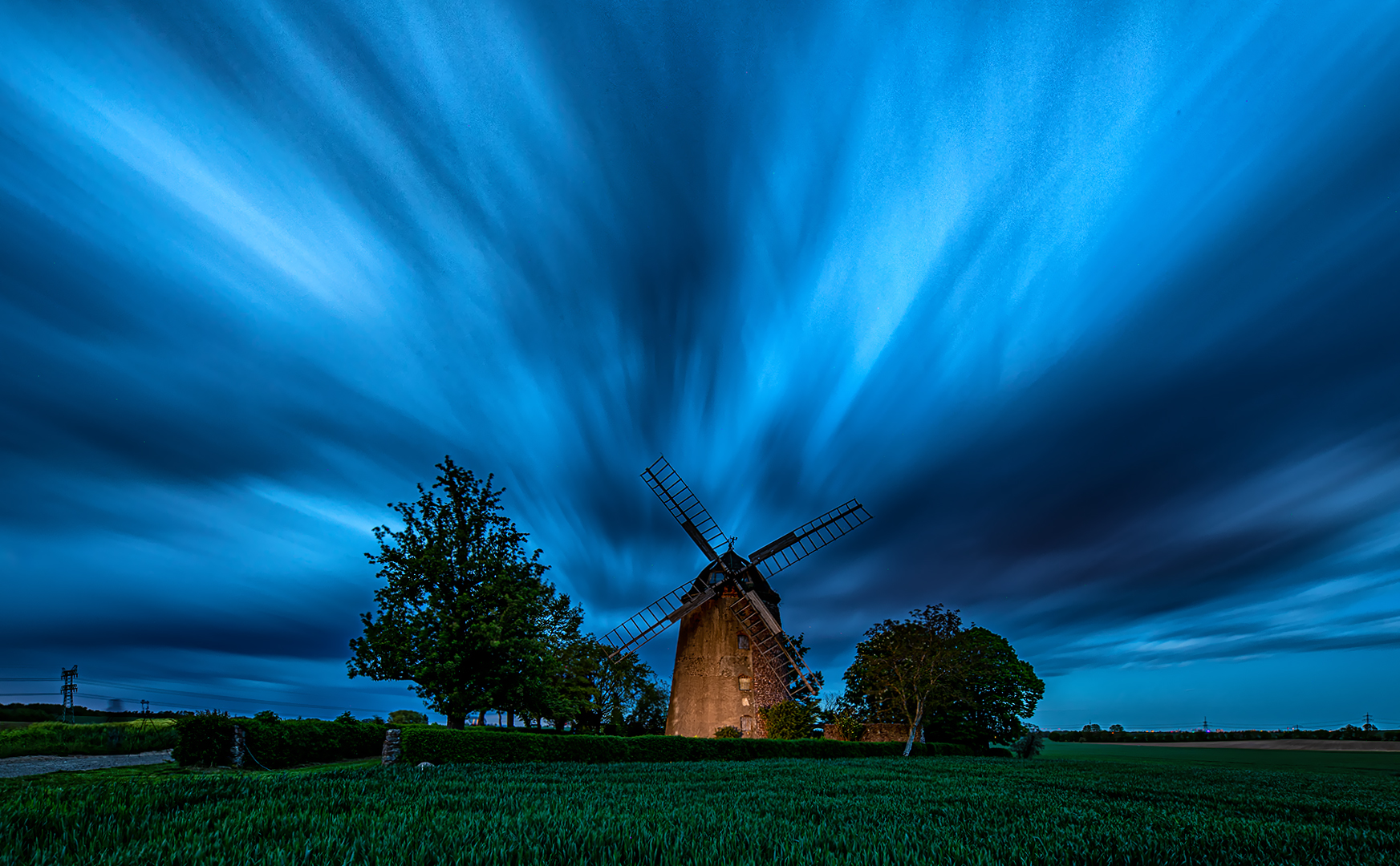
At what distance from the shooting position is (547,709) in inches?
1067

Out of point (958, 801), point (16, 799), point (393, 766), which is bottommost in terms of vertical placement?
point (393, 766)

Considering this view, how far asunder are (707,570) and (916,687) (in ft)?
46.9

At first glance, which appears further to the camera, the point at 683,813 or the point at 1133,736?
the point at 1133,736

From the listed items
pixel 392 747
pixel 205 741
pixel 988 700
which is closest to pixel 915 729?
pixel 988 700

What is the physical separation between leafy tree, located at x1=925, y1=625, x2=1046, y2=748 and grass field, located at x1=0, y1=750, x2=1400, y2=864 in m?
34.2

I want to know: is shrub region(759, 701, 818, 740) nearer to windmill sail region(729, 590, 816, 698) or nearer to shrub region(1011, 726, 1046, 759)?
windmill sail region(729, 590, 816, 698)

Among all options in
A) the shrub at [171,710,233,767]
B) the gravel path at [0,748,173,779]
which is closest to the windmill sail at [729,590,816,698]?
the shrub at [171,710,233,767]

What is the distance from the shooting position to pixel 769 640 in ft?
113

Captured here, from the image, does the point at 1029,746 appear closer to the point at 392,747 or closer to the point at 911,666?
the point at 911,666

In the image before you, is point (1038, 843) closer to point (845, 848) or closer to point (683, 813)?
point (845, 848)

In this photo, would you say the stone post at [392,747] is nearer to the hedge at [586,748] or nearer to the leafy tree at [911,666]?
the hedge at [586,748]

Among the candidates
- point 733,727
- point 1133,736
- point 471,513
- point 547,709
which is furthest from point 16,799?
point 1133,736

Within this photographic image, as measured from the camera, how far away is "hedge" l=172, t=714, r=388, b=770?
17.9m

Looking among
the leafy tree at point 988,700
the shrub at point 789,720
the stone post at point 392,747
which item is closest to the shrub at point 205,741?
the stone post at point 392,747
